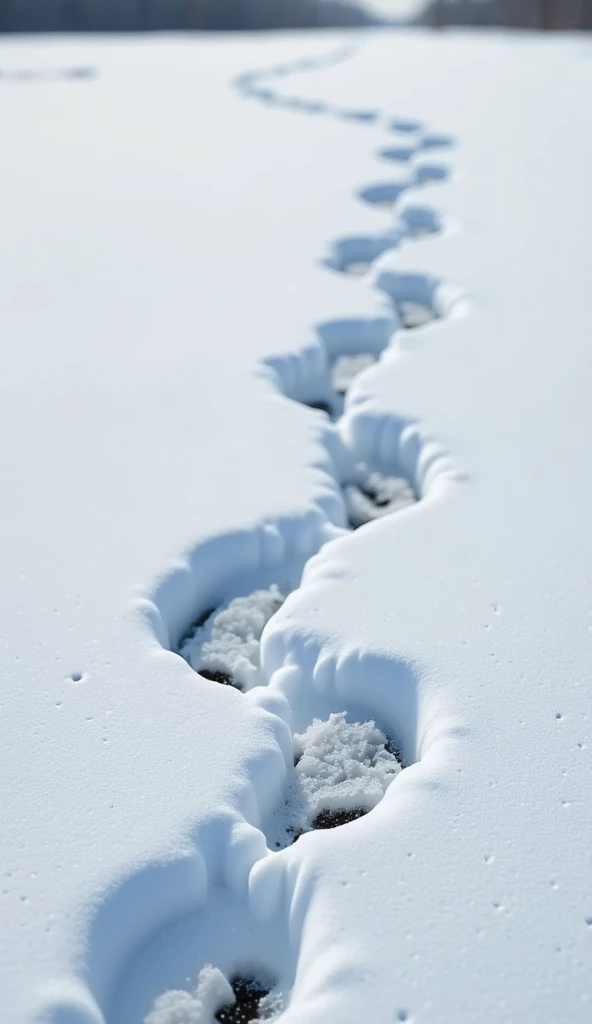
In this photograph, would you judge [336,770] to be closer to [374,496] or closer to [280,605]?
[280,605]

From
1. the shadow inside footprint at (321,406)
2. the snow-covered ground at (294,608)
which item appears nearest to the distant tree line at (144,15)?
the snow-covered ground at (294,608)

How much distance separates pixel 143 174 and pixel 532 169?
1.13m

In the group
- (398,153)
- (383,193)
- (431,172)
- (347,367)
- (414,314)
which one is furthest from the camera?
(398,153)

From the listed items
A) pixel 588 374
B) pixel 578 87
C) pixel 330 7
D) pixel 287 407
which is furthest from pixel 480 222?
pixel 330 7

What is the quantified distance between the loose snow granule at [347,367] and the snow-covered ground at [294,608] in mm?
16

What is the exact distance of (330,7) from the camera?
19562 mm

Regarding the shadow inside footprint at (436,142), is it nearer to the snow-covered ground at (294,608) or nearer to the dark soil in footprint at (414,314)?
the snow-covered ground at (294,608)

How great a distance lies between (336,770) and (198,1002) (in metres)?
0.27

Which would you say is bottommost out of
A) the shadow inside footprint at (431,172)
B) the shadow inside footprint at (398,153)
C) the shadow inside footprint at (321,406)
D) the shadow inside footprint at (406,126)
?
the shadow inside footprint at (321,406)

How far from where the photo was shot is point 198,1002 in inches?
31.0

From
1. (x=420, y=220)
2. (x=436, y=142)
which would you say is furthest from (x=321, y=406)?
(x=436, y=142)

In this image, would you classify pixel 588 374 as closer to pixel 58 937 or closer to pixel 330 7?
pixel 58 937

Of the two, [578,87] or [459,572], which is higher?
[578,87]

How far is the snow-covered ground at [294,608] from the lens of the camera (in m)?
0.80
